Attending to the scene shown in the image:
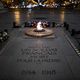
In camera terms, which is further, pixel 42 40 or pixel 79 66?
pixel 42 40

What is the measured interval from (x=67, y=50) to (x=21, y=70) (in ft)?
16.9

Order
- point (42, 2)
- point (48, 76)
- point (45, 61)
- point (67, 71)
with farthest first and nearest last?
1. point (42, 2)
2. point (45, 61)
3. point (67, 71)
4. point (48, 76)

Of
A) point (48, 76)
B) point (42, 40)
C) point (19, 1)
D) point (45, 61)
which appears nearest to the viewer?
point (48, 76)

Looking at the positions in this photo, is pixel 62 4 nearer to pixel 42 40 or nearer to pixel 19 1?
pixel 19 1

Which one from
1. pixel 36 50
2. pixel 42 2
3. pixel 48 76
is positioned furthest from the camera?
pixel 42 2

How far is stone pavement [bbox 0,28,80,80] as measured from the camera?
37.0 ft

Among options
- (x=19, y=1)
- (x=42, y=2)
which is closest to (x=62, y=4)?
(x=42, y=2)

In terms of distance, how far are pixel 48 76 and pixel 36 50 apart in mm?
4885

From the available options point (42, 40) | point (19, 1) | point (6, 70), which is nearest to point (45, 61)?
point (6, 70)

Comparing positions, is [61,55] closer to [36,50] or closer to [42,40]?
[36,50]

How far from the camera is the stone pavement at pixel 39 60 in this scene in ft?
37.0

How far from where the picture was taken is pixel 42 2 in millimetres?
98750

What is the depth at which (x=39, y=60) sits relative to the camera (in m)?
13.5

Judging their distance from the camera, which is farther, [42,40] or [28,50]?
[42,40]
